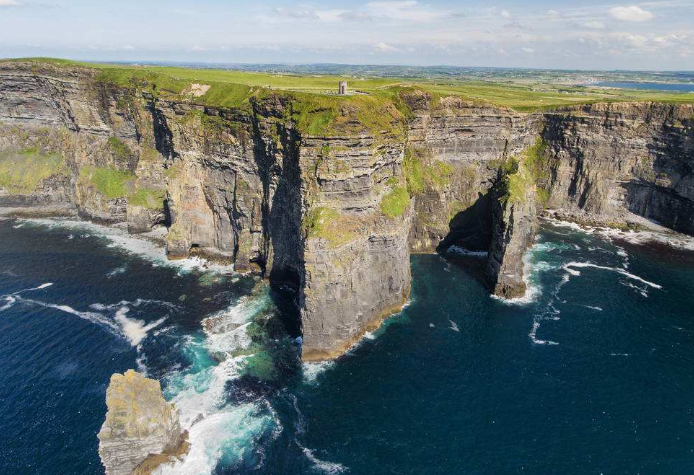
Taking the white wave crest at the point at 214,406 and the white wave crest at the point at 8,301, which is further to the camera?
the white wave crest at the point at 8,301

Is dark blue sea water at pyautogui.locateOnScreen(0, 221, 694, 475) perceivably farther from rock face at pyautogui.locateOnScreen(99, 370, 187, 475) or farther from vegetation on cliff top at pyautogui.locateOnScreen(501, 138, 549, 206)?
vegetation on cliff top at pyautogui.locateOnScreen(501, 138, 549, 206)

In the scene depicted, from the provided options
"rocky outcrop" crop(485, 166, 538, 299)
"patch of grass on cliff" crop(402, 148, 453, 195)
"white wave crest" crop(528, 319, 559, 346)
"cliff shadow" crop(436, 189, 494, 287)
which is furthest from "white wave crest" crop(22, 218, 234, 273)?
"white wave crest" crop(528, 319, 559, 346)

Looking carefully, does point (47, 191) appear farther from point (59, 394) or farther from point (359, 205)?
point (359, 205)

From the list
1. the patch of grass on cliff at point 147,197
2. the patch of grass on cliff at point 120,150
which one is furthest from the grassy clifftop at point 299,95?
the patch of grass on cliff at point 147,197

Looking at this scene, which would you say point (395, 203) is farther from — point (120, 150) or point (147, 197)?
point (120, 150)

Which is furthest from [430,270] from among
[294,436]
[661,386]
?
[294,436]

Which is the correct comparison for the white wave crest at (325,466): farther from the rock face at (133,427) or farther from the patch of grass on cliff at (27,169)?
the patch of grass on cliff at (27,169)
